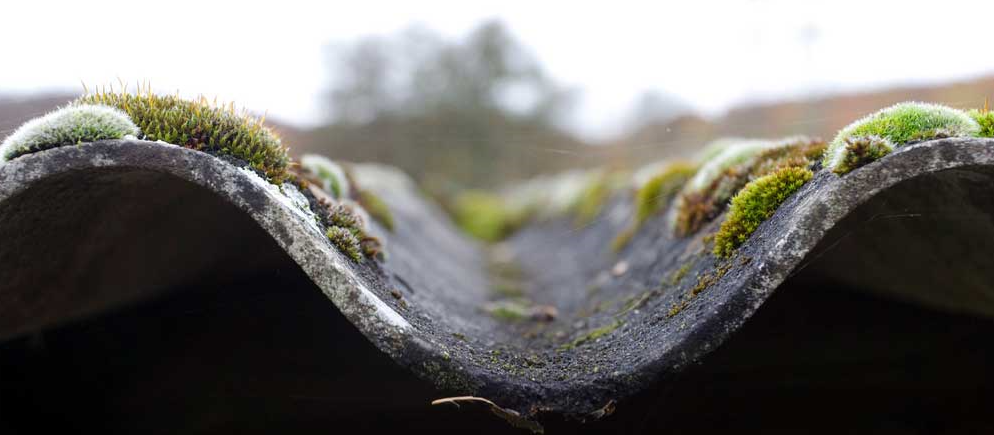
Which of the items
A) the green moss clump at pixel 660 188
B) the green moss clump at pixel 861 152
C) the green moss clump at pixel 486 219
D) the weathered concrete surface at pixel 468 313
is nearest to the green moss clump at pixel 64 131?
the weathered concrete surface at pixel 468 313

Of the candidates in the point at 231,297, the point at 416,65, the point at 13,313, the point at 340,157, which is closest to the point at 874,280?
the point at 231,297

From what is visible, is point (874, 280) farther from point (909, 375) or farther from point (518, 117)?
point (518, 117)

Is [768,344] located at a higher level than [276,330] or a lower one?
higher

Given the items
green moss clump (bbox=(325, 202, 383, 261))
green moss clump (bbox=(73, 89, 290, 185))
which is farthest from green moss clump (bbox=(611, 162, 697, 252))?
green moss clump (bbox=(73, 89, 290, 185))

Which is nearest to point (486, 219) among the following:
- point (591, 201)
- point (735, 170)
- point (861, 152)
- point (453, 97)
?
point (591, 201)

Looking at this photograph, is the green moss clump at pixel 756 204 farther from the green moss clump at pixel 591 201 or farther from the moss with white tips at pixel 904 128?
the green moss clump at pixel 591 201

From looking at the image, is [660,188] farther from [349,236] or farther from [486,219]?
[486,219]
